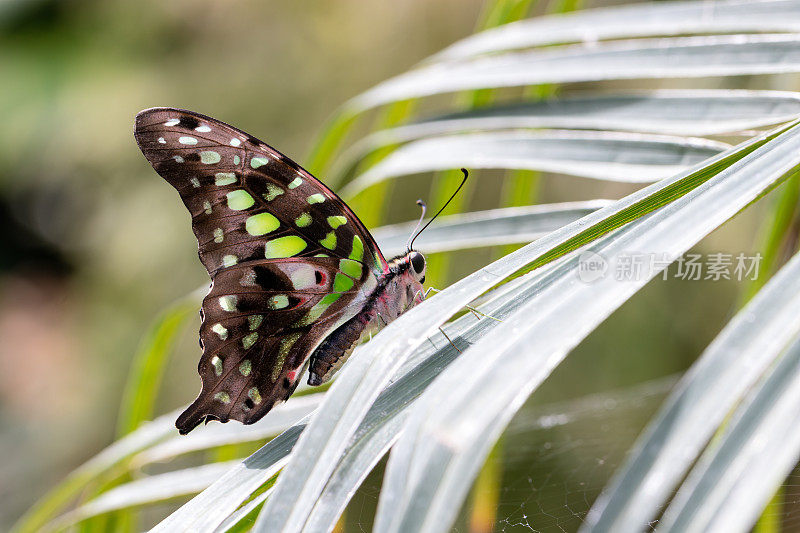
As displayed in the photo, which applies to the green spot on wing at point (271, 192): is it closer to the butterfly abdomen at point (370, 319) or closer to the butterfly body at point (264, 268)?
the butterfly body at point (264, 268)

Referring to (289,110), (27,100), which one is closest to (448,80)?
(289,110)

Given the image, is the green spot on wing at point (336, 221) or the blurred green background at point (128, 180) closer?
the green spot on wing at point (336, 221)

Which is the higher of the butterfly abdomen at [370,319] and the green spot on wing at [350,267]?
the green spot on wing at [350,267]

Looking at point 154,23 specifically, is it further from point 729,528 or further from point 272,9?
point 729,528

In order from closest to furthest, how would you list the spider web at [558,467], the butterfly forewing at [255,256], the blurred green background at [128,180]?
the butterfly forewing at [255,256], the spider web at [558,467], the blurred green background at [128,180]

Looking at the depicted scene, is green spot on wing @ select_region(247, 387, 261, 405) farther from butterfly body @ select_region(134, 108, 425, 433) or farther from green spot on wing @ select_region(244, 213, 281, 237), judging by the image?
green spot on wing @ select_region(244, 213, 281, 237)

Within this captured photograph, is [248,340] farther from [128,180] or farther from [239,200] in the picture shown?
[128,180]

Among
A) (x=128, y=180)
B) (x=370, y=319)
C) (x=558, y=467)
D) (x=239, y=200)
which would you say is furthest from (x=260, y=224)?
(x=128, y=180)

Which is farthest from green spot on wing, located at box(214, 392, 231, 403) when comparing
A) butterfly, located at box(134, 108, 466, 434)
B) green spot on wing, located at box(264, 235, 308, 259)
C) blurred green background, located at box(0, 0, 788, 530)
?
blurred green background, located at box(0, 0, 788, 530)

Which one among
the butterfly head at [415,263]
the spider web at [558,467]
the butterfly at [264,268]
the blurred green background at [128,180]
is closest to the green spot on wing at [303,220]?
the butterfly at [264,268]
